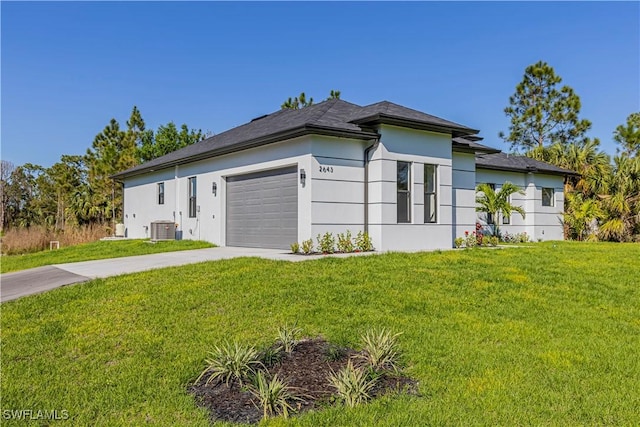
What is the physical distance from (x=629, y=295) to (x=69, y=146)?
3768cm

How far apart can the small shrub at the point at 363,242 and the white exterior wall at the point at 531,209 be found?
8968mm

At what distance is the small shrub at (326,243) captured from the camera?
1135 cm

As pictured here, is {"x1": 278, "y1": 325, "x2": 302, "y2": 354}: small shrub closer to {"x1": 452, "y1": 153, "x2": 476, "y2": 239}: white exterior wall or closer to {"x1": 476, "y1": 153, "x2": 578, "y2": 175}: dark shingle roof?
{"x1": 452, "y1": 153, "x2": 476, "y2": 239}: white exterior wall

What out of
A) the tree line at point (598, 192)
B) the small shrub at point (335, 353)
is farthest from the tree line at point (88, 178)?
the small shrub at point (335, 353)

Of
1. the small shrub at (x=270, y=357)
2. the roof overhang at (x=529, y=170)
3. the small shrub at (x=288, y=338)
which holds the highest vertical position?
the roof overhang at (x=529, y=170)

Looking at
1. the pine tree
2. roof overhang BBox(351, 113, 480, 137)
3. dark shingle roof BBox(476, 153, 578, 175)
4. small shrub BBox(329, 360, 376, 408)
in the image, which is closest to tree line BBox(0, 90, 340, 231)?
dark shingle roof BBox(476, 153, 578, 175)

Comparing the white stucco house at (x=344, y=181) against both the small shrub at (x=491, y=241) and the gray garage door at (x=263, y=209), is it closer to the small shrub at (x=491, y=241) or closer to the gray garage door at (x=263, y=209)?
the gray garage door at (x=263, y=209)

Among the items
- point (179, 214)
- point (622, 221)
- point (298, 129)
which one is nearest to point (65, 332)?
point (298, 129)

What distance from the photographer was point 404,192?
40.6 feet

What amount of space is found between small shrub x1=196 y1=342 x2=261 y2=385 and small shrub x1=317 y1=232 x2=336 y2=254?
7.17m

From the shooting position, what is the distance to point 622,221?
63.3 ft

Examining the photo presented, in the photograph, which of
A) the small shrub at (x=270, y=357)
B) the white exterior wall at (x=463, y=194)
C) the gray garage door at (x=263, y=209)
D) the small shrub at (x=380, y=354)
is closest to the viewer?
the small shrub at (x=380, y=354)

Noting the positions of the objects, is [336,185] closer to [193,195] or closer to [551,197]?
[193,195]

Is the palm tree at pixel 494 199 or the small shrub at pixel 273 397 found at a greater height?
the palm tree at pixel 494 199
